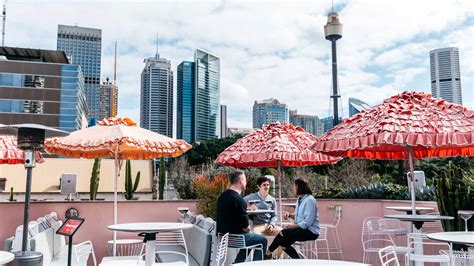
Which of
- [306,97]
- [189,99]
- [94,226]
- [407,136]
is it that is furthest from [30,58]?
[407,136]

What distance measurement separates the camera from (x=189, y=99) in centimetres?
5838

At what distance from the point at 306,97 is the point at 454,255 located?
45.8 ft

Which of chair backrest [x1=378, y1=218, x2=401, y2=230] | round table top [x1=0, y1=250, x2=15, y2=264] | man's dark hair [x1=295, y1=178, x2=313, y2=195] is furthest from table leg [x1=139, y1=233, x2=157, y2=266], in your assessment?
chair backrest [x1=378, y1=218, x2=401, y2=230]

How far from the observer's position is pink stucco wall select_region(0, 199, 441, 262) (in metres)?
6.87

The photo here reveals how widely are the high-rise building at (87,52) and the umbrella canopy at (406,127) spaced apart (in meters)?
134

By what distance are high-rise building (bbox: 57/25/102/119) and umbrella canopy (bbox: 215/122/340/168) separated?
431 feet

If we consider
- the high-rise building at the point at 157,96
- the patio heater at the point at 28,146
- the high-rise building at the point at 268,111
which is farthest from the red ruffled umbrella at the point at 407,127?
the high-rise building at the point at 268,111

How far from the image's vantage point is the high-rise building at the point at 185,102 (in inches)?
2119

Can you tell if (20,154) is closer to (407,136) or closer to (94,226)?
(94,226)

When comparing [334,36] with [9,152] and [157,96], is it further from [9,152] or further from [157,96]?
[9,152]

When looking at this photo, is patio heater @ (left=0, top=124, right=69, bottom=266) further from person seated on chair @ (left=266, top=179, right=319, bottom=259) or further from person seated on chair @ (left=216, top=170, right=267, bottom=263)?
person seated on chair @ (left=266, top=179, right=319, bottom=259)

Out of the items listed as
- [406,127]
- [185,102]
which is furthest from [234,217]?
[185,102]

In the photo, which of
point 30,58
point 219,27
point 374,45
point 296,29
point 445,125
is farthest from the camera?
point 30,58

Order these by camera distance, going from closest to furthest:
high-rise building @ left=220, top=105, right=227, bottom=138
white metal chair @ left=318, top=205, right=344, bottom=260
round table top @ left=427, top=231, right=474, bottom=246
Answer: round table top @ left=427, top=231, right=474, bottom=246, white metal chair @ left=318, top=205, right=344, bottom=260, high-rise building @ left=220, top=105, right=227, bottom=138
